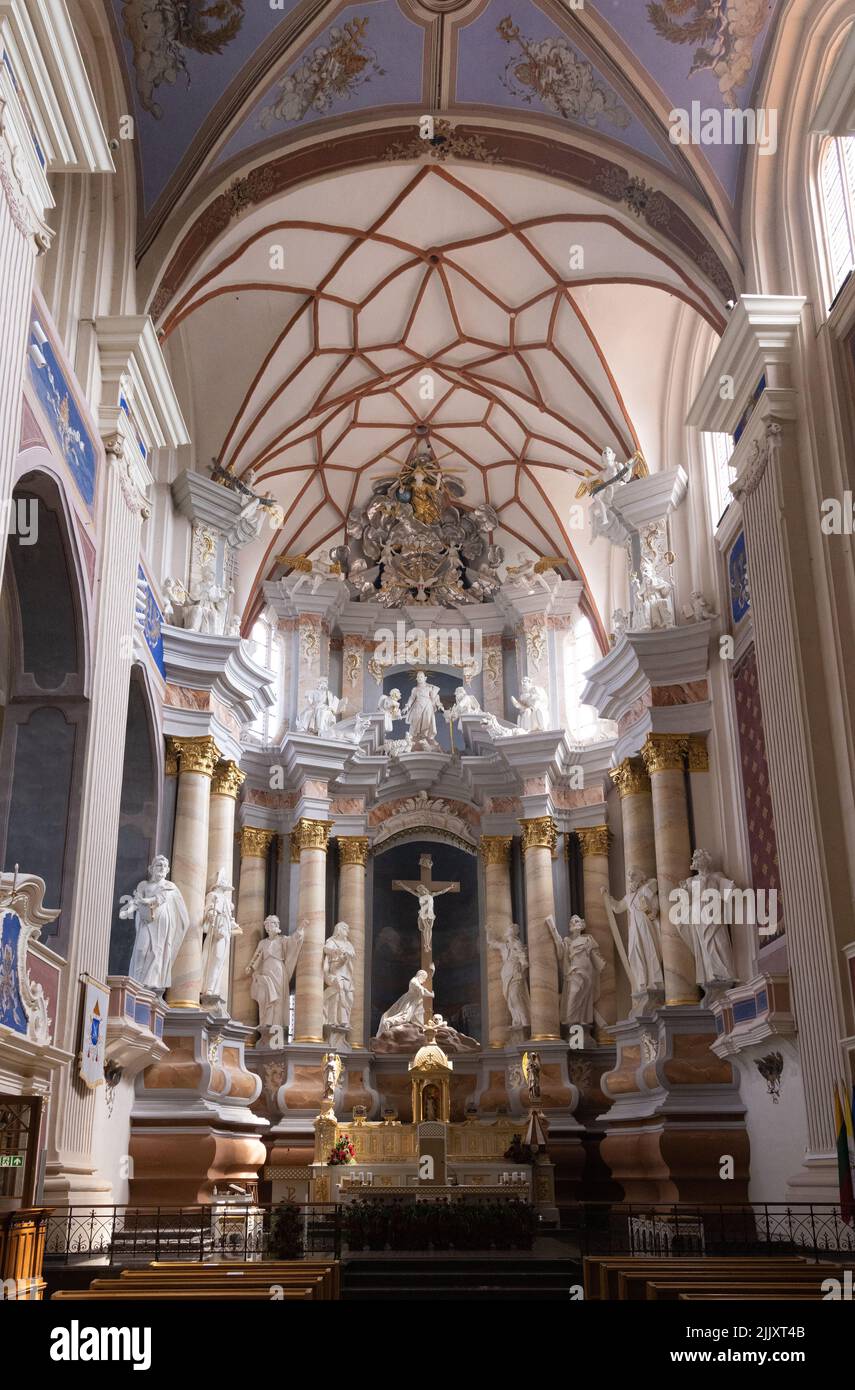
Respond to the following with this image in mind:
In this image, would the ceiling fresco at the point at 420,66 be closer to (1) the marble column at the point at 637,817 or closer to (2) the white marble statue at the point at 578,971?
(1) the marble column at the point at 637,817

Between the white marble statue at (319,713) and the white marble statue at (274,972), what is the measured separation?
3.65 m

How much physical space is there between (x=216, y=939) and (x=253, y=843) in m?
4.22

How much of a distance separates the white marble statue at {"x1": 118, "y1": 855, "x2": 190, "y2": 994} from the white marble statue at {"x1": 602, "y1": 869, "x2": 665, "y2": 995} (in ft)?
21.5

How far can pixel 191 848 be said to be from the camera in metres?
18.2

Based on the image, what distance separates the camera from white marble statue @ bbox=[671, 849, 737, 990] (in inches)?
656

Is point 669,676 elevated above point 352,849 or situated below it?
above

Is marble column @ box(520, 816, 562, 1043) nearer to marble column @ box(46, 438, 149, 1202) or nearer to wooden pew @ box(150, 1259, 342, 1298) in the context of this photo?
marble column @ box(46, 438, 149, 1202)

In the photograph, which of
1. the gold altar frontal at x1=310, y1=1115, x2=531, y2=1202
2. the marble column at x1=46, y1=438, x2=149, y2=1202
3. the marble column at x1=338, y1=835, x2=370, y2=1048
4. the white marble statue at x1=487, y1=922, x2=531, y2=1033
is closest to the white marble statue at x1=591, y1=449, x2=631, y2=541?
the marble column at x1=338, y1=835, x2=370, y2=1048

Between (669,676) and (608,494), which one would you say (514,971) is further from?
(608,494)

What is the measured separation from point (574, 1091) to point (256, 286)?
529 inches

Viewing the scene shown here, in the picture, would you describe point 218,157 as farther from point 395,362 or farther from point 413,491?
point 413,491

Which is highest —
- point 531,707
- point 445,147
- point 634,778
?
point 445,147

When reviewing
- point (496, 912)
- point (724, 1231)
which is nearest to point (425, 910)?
point (496, 912)

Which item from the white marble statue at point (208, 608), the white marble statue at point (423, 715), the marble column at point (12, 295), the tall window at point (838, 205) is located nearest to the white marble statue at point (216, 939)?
the white marble statue at point (208, 608)
